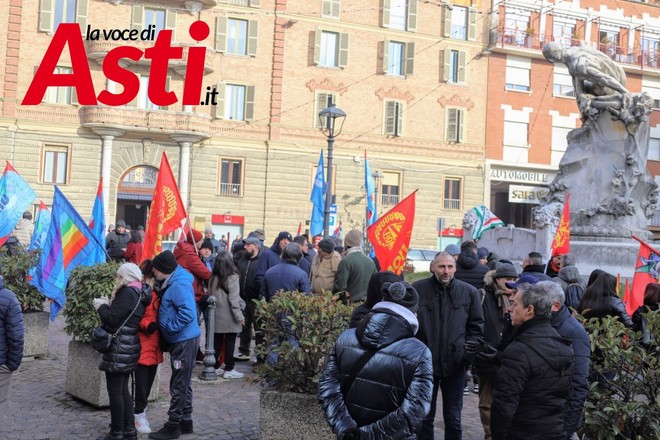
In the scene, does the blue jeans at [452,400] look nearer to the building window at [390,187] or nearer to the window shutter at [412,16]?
the building window at [390,187]

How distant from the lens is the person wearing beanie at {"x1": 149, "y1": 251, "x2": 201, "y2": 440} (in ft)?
21.1

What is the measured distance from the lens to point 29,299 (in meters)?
10.1

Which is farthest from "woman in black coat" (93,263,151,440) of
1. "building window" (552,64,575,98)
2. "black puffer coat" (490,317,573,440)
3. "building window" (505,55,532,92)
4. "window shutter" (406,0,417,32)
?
"building window" (552,64,575,98)

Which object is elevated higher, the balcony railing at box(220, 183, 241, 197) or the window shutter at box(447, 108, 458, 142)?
the window shutter at box(447, 108, 458, 142)

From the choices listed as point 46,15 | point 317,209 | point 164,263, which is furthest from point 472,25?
→ point 164,263

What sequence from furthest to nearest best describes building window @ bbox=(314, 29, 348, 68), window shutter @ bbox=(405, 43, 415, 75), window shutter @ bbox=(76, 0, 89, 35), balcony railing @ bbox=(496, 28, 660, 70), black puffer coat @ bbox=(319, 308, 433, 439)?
1. balcony railing @ bbox=(496, 28, 660, 70)
2. window shutter @ bbox=(405, 43, 415, 75)
3. building window @ bbox=(314, 29, 348, 68)
4. window shutter @ bbox=(76, 0, 89, 35)
5. black puffer coat @ bbox=(319, 308, 433, 439)

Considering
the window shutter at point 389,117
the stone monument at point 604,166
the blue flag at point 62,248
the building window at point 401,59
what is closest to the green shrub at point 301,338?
the blue flag at point 62,248

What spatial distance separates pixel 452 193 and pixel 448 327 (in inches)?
1367

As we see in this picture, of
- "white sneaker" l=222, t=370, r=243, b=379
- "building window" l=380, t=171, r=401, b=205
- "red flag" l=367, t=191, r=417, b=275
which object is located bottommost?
"white sneaker" l=222, t=370, r=243, b=379

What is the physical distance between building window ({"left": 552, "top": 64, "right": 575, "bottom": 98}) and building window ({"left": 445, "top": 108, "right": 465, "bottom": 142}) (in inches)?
222

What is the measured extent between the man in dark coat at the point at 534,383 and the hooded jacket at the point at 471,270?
14.7ft

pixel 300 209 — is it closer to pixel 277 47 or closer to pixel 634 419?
pixel 277 47

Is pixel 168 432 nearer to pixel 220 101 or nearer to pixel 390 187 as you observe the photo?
pixel 220 101

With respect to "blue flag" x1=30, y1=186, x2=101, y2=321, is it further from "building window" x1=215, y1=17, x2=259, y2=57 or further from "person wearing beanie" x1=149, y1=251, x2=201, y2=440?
"building window" x1=215, y1=17, x2=259, y2=57
